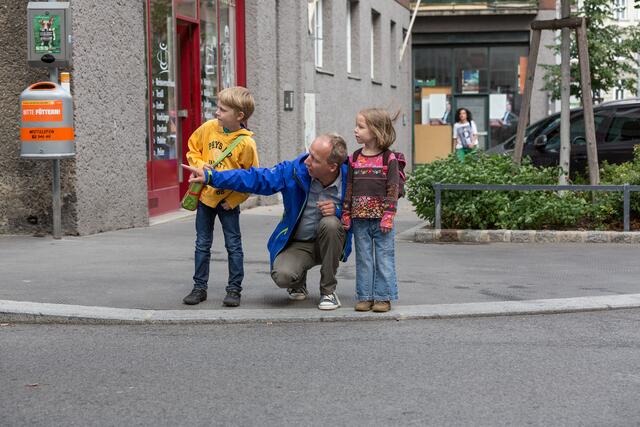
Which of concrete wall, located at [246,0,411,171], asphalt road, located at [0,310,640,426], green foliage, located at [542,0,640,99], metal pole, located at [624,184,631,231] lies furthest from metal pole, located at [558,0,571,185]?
green foliage, located at [542,0,640,99]

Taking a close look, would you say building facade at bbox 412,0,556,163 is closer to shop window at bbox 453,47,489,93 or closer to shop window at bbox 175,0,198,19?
shop window at bbox 453,47,489,93

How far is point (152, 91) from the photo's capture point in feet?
45.7

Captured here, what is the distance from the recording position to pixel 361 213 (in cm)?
724

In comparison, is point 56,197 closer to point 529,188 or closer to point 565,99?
point 529,188

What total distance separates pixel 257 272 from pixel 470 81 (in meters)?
27.4

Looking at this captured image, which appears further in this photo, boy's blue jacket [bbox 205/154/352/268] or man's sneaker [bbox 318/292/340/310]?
man's sneaker [bbox 318/292/340/310]

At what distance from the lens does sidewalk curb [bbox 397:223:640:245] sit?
12.0m

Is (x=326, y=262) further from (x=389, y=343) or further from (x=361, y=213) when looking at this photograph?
(x=389, y=343)

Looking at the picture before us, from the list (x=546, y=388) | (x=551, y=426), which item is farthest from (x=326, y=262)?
(x=551, y=426)

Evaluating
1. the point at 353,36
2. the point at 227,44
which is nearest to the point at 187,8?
the point at 227,44

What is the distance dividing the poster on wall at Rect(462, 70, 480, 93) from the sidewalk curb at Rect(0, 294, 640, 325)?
93.8 feet

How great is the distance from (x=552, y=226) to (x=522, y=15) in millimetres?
23560

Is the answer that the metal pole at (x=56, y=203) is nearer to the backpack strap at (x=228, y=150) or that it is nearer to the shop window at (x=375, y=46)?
the backpack strap at (x=228, y=150)

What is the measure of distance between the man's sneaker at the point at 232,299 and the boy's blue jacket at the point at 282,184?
0.38m
